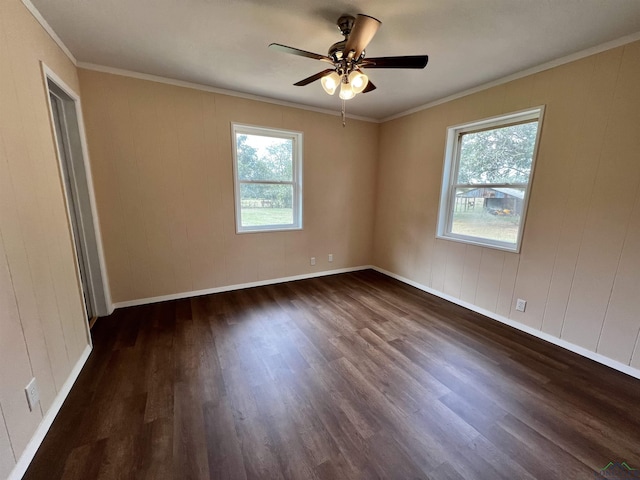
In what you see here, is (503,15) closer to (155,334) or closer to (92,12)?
(92,12)

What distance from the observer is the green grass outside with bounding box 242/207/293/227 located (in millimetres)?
3451

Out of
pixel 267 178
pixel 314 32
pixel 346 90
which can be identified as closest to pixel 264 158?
pixel 267 178

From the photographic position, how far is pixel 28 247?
140 centimetres

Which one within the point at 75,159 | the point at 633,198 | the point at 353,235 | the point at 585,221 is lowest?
the point at 353,235

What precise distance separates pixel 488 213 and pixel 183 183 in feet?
11.6

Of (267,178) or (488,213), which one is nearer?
(488,213)

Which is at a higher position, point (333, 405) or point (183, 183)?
point (183, 183)

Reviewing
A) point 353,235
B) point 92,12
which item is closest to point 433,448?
point 353,235

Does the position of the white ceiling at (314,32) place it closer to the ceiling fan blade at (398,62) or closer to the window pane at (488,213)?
the ceiling fan blade at (398,62)

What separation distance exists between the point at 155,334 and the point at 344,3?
3.05 m

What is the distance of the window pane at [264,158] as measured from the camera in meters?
3.29

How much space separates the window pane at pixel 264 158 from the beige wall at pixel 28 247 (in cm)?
173

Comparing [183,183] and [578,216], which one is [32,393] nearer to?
[183,183]

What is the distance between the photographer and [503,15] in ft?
5.40
